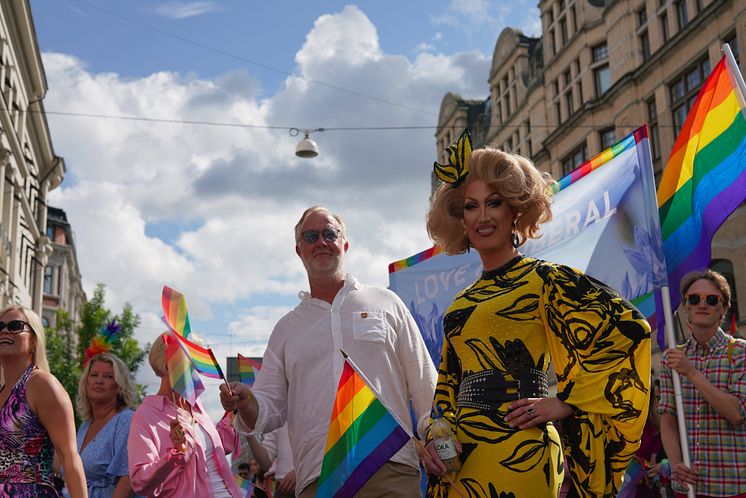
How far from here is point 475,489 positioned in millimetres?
3096

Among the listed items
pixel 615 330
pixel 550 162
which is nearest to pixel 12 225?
pixel 550 162

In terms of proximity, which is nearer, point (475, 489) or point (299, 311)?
point (475, 489)

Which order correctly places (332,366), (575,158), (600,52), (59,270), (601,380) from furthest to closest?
(59,270)
(575,158)
(600,52)
(332,366)
(601,380)

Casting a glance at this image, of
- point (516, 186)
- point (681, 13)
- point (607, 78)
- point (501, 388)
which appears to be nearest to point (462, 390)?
point (501, 388)

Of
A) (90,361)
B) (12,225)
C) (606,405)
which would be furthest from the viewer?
(12,225)

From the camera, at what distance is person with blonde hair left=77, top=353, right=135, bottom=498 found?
599 cm

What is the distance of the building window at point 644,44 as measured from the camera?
32.3 meters

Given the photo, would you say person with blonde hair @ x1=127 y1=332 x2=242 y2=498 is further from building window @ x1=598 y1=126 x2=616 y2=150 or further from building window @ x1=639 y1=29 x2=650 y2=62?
building window @ x1=598 y1=126 x2=616 y2=150

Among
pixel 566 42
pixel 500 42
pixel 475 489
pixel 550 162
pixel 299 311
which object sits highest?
pixel 500 42

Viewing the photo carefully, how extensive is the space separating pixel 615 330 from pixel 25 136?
37687 millimetres

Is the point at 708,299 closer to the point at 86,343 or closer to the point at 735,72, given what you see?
the point at 735,72

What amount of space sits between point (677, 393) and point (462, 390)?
2.05 m

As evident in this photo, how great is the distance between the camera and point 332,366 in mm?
4562

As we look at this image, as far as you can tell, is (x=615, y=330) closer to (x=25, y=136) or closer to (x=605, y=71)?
(x=605, y=71)
